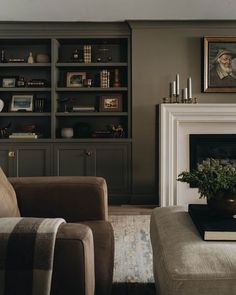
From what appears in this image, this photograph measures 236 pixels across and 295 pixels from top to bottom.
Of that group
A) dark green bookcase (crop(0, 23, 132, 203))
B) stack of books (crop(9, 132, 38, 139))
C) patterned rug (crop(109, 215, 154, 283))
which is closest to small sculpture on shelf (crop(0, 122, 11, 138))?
dark green bookcase (crop(0, 23, 132, 203))

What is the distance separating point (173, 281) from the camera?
4.03ft

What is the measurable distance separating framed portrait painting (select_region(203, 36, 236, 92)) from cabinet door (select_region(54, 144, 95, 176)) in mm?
1669

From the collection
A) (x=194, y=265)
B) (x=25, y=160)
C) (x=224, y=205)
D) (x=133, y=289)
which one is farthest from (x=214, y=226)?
(x=25, y=160)

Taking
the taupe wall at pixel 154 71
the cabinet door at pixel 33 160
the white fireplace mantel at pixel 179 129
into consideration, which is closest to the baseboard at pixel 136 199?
the taupe wall at pixel 154 71

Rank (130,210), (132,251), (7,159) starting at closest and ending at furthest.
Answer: (132,251), (130,210), (7,159)

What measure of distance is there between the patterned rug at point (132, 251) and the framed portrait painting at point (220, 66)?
6.11 feet

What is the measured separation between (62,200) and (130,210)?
2107 mm

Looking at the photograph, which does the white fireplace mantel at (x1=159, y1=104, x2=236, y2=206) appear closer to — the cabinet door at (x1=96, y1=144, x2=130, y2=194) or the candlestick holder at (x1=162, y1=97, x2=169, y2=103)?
the candlestick holder at (x1=162, y1=97, x2=169, y2=103)

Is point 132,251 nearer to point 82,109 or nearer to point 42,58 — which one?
point 82,109

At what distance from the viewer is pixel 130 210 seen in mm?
4090

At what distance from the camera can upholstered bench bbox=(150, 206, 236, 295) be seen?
4.02 ft

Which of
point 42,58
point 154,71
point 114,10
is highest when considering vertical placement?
point 114,10

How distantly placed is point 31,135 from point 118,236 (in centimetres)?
192

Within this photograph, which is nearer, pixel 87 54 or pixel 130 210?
pixel 130 210
